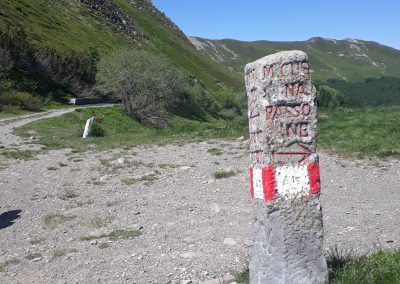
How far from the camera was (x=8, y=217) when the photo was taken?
1120 centimetres

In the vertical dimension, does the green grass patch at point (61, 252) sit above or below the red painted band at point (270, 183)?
below

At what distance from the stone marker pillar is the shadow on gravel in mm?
7213

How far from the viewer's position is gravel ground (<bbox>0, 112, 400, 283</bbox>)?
7695 millimetres

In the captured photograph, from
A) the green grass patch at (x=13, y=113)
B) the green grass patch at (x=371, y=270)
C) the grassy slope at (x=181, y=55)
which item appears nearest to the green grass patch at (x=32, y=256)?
the green grass patch at (x=371, y=270)

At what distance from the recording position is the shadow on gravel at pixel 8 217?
35.1 ft

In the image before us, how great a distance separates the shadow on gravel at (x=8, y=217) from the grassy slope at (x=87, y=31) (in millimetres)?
71882

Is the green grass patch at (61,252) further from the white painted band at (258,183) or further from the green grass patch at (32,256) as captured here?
the white painted band at (258,183)

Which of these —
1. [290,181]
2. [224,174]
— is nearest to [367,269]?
[290,181]

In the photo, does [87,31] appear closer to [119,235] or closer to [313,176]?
[119,235]

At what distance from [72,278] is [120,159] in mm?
9789

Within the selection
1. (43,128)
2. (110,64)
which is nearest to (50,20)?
(110,64)

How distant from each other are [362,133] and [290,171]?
1405 cm

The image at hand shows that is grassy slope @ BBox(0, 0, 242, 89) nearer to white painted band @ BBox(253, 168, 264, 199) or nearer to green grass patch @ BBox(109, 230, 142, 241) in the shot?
green grass patch @ BBox(109, 230, 142, 241)

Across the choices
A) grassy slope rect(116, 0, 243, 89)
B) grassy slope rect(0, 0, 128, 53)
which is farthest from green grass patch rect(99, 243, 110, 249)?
grassy slope rect(116, 0, 243, 89)
